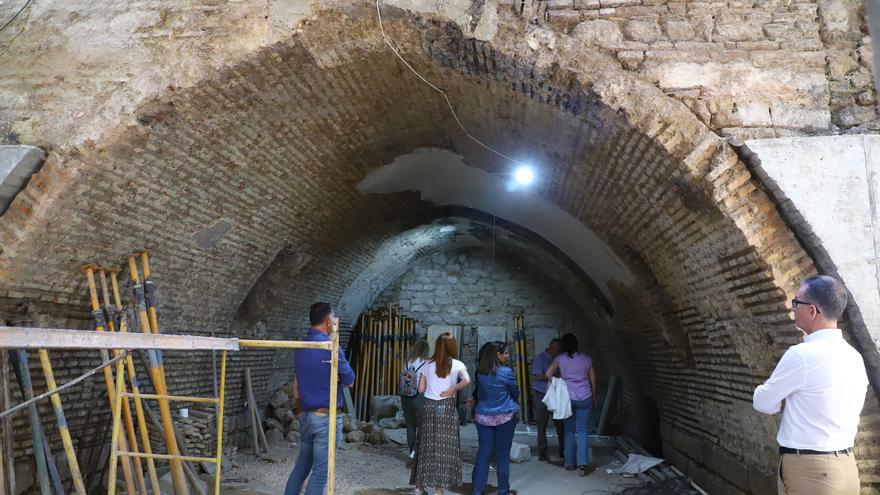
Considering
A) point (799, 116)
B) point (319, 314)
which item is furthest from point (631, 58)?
point (319, 314)

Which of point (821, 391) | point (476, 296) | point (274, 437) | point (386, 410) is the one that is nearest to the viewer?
point (821, 391)

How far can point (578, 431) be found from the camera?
21.1ft

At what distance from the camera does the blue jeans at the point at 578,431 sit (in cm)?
639

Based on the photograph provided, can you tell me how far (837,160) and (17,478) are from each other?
5.70m

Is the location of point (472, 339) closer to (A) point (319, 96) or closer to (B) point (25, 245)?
(A) point (319, 96)

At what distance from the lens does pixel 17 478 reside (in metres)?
4.34

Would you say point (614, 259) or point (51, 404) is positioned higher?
point (614, 259)

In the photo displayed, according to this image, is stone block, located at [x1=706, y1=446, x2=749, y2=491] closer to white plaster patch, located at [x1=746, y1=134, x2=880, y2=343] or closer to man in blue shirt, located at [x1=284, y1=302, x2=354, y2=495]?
white plaster patch, located at [x1=746, y1=134, x2=880, y2=343]

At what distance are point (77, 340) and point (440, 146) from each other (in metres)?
4.55

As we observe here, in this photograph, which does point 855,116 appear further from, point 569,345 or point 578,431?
point 578,431

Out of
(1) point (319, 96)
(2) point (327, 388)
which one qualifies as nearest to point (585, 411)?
(2) point (327, 388)

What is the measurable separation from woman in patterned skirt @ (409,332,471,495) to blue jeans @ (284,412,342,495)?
1228mm

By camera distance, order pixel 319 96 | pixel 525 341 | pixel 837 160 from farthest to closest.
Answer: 1. pixel 525 341
2. pixel 319 96
3. pixel 837 160

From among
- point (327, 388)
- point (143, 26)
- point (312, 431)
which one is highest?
point (143, 26)
